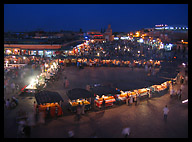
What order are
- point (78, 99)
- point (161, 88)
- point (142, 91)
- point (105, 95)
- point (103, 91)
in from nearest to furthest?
1. point (78, 99)
2. point (105, 95)
3. point (103, 91)
4. point (142, 91)
5. point (161, 88)

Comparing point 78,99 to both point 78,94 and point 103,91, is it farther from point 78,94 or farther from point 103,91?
point 103,91

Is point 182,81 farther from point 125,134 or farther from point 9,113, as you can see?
point 9,113

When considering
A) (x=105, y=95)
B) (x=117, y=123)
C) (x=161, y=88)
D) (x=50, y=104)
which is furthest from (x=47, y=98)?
(x=161, y=88)

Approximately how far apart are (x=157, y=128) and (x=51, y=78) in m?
9.45

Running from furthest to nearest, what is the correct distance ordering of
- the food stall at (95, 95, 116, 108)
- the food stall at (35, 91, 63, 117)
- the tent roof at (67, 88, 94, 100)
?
1. the food stall at (95, 95, 116, 108)
2. the tent roof at (67, 88, 94, 100)
3. the food stall at (35, 91, 63, 117)

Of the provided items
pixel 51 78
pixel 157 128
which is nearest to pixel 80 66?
pixel 51 78

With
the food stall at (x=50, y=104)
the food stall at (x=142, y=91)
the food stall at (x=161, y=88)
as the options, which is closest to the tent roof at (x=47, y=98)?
the food stall at (x=50, y=104)

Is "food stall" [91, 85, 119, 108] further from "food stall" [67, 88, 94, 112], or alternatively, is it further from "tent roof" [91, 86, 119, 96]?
"food stall" [67, 88, 94, 112]

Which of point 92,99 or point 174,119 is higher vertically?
point 92,99

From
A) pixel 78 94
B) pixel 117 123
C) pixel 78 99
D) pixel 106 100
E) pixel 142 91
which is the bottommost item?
pixel 117 123

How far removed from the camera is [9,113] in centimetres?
873

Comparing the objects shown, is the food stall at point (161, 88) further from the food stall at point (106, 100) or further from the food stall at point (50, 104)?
the food stall at point (50, 104)

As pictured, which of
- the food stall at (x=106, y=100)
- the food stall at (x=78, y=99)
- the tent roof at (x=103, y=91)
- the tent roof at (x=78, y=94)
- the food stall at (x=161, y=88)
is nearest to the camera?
the food stall at (x=78, y=99)

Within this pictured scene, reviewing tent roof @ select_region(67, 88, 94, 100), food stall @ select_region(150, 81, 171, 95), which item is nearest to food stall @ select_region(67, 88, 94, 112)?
tent roof @ select_region(67, 88, 94, 100)
